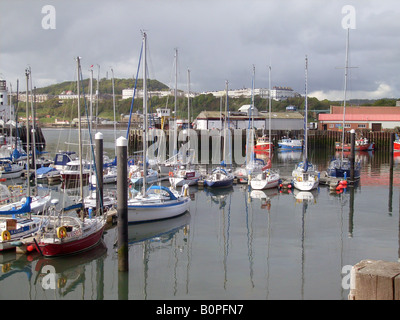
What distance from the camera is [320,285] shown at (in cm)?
1398

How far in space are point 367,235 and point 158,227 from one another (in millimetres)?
10445

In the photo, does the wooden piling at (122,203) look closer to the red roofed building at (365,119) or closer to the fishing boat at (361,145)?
the fishing boat at (361,145)

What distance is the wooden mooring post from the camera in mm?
2943

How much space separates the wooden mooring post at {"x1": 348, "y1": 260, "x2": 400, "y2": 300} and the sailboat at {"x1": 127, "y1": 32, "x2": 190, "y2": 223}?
Answer: 1938 cm

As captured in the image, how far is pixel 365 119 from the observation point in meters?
88.8

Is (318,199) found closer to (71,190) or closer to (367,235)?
(367,235)

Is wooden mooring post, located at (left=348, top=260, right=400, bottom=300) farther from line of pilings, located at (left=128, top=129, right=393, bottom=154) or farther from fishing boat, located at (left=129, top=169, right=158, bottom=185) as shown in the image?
line of pilings, located at (left=128, top=129, right=393, bottom=154)

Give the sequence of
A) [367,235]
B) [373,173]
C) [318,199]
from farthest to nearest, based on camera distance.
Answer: [373,173] < [318,199] < [367,235]

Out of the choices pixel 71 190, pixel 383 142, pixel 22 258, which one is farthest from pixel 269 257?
pixel 383 142

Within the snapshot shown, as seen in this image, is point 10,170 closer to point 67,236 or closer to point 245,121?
point 67,236

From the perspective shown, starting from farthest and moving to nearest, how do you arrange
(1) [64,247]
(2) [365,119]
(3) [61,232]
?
1. (2) [365,119]
2. (1) [64,247]
3. (3) [61,232]

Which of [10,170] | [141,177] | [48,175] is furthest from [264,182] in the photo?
[10,170]

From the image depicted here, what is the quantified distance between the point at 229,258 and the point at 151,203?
7053 mm

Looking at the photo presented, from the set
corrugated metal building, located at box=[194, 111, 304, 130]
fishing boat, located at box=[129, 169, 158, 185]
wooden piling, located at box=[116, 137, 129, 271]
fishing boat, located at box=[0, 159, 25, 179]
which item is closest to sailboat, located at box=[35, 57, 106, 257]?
wooden piling, located at box=[116, 137, 129, 271]
